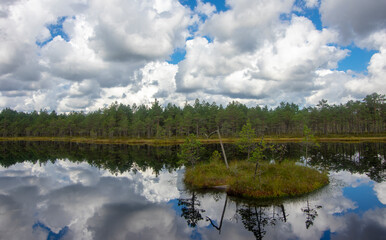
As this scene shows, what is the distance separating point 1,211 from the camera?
21.0 metres

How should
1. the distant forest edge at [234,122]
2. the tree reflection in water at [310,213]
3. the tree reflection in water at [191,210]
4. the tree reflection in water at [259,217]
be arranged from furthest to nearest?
the distant forest edge at [234,122]
the tree reflection in water at [191,210]
the tree reflection in water at [310,213]
the tree reflection in water at [259,217]

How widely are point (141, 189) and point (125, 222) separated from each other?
33.1 ft

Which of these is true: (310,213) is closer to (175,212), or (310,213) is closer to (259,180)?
(259,180)

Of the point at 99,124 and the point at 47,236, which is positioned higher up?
the point at 99,124

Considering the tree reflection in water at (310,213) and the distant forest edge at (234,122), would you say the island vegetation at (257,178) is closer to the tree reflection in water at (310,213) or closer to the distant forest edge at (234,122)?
the tree reflection in water at (310,213)

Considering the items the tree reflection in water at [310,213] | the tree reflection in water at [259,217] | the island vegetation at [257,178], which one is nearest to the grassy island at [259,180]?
the island vegetation at [257,178]

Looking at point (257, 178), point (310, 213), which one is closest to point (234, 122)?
point (257, 178)

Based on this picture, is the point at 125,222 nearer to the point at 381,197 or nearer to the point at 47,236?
the point at 47,236

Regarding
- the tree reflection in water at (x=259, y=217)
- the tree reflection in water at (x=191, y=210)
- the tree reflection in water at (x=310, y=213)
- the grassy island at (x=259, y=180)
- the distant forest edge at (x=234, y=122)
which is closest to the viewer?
the tree reflection in water at (x=259, y=217)

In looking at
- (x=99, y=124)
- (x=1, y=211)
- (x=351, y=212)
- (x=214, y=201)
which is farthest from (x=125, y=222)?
(x=99, y=124)

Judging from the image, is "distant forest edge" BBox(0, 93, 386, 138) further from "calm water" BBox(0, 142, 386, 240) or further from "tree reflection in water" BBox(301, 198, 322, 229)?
"tree reflection in water" BBox(301, 198, 322, 229)

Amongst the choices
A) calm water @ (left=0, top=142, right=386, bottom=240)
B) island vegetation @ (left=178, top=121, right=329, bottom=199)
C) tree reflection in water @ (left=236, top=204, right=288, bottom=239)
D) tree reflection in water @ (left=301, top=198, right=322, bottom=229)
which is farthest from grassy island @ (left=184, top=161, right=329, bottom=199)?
tree reflection in water @ (left=301, top=198, right=322, bottom=229)

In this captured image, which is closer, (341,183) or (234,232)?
(234,232)

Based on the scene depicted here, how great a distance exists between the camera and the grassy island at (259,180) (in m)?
22.3
